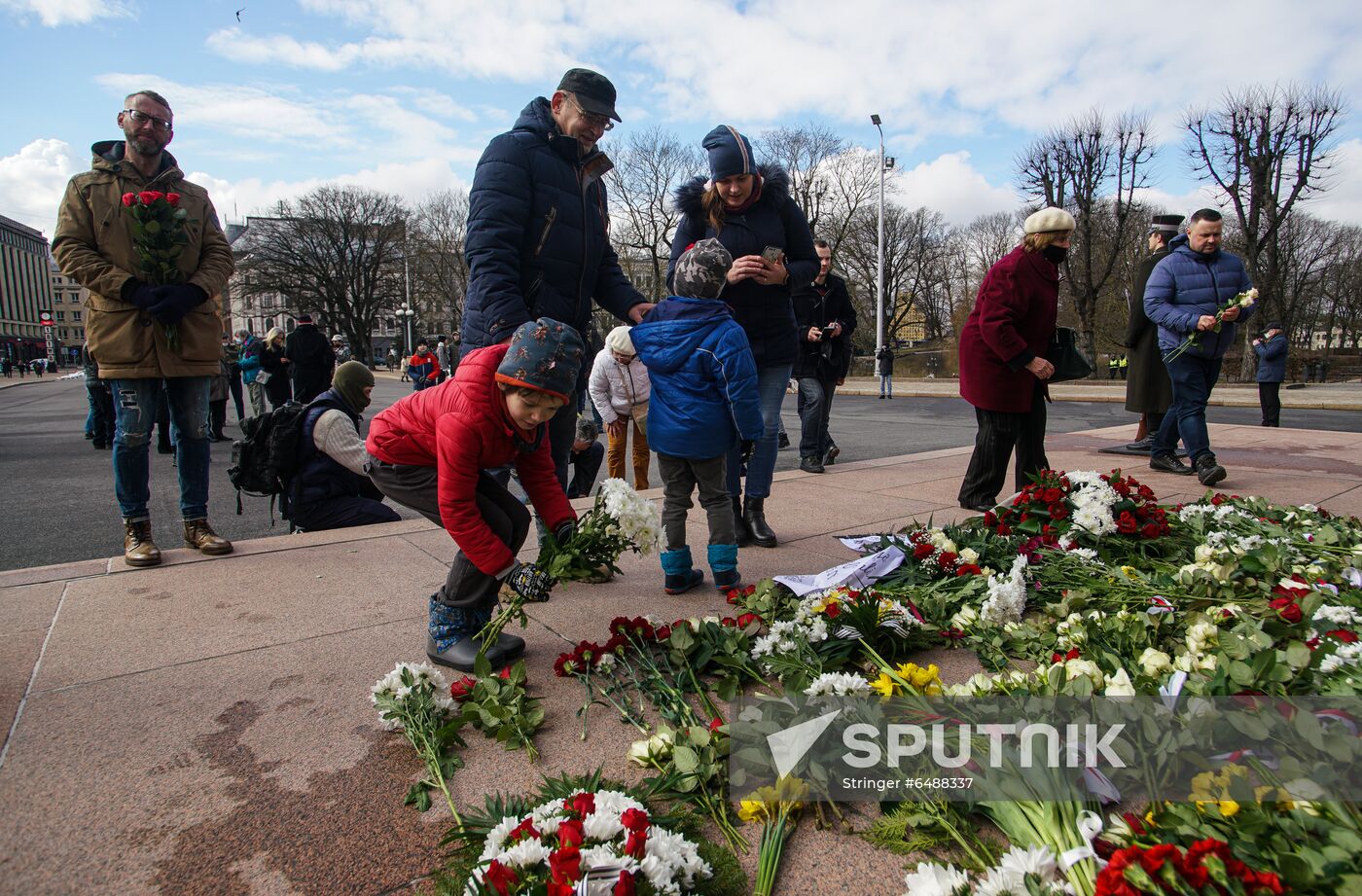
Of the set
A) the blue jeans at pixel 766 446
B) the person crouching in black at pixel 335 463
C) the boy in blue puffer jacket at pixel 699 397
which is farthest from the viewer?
the person crouching in black at pixel 335 463

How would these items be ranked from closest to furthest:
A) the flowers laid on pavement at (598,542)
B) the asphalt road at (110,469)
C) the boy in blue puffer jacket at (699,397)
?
1. the flowers laid on pavement at (598,542)
2. the boy in blue puffer jacket at (699,397)
3. the asphalt road at (110,469)

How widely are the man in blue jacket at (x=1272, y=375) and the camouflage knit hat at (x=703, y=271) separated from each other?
10744 millimetres

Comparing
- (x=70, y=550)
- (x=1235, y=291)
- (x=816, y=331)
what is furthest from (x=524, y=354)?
(x=1235, y=291)

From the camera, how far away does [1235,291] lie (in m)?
6.20

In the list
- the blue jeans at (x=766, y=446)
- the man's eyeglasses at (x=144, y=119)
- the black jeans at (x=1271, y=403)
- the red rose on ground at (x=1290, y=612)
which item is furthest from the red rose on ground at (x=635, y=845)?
the black jeans at (x=1271, y=403)

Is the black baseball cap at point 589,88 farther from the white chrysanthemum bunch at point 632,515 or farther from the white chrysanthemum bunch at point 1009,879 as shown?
the white chrysanthemum bunch at point 1009,879

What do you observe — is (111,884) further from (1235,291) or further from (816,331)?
(1235,291)

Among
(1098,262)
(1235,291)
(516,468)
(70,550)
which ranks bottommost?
(70,550)

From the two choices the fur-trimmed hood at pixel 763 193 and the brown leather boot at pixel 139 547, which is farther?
the fur-trimmed hood at pixel 763 193

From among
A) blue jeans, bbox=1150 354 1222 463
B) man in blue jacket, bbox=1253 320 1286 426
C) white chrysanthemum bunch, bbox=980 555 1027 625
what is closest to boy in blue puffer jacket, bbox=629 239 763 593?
white chrysanthemum bunch, bbox=980 555 1027 625

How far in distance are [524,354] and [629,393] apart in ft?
13.4

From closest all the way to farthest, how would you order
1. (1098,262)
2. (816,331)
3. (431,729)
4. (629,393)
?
1. (431,729)
2. (629,393)
3. (816,331)
4. (1098,262)

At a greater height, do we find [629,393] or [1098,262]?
[1098,262]

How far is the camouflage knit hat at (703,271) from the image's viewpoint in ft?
11.7
